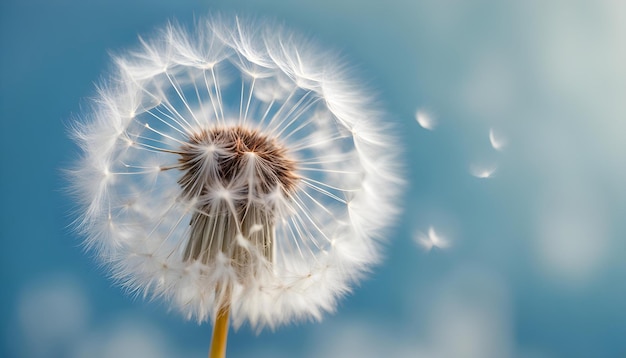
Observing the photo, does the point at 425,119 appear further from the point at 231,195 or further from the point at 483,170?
the point at 231,195

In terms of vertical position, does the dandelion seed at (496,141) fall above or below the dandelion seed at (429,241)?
above

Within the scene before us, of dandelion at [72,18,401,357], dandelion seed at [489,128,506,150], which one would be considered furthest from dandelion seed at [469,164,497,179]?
dandelion at [72,18,401,357]

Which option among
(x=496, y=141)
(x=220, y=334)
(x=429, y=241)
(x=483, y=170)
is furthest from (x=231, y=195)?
(x=496, y=141)

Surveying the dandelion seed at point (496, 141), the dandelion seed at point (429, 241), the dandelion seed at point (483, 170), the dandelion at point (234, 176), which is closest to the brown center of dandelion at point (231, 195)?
the dandelion at point (234, 176)

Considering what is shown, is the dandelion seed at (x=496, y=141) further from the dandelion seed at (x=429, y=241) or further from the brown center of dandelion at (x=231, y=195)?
the brown center of dandelion at (x=231, y=195)

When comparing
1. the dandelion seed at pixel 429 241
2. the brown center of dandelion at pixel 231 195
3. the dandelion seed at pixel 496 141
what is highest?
the dandelion seed at pixel 496 141

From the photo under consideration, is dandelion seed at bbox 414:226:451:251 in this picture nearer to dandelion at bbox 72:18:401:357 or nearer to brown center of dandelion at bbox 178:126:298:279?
dandelion at bbox 72:18:401:357

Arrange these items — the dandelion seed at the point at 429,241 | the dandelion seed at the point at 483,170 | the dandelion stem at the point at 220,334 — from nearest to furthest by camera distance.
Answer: the dandelion stem at the point at 220,334, the dandelion seed at the point at 429,241, the dandelion seed at the point at 483,170
